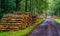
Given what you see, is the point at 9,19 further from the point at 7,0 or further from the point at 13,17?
the point at 7,0

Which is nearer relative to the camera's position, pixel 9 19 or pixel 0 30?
pixel 0 30

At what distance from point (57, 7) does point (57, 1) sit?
9.83ft

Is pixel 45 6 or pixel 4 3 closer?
pixel 4 3

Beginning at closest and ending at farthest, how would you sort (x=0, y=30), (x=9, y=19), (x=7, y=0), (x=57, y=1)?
(x=0, y=30) < (x=9, y=19) < (x=7, y=0) < (x=57, y=1)

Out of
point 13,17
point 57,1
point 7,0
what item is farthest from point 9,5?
point 13,17

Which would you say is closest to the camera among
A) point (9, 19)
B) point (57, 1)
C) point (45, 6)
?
point (9, 19)

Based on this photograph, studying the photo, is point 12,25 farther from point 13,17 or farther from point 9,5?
point 9,5

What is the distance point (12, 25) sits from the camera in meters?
18.7

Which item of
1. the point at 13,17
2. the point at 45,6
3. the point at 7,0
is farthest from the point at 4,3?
the point at 13,17

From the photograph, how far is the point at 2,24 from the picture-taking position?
18.8 metres

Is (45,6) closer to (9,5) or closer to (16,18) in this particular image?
(9,5)

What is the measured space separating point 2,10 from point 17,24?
32492mm

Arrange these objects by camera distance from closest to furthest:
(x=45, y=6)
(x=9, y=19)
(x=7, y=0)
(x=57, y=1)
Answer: (x=9, y=19)
(x=7, y=0)
(x=45, y=6)
(x=57, y=1)

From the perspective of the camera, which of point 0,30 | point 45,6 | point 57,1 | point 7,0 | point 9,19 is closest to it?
point 0,30
